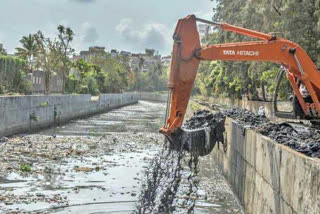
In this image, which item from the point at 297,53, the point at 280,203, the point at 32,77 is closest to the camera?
the point at 280,203

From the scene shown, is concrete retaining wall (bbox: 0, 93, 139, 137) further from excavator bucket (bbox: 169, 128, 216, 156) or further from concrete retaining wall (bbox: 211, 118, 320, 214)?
excavator bucket (bbox: 169, 128, 216, 156)

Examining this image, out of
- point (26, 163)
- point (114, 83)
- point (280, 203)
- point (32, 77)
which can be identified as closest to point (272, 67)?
point (26, 163)

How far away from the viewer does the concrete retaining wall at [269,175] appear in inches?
271

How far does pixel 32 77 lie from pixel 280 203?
51315 mm

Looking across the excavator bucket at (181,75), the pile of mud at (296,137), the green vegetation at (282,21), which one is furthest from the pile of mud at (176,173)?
the green vegetation at (282,21)

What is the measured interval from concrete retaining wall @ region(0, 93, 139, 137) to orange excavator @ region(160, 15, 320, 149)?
15.2 metres

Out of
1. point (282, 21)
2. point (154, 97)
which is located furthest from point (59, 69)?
point (154, 97)

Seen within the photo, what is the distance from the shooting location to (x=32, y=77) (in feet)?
186

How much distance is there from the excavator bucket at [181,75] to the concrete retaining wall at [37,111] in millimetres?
15082

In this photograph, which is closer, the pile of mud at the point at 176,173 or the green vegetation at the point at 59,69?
the pile of mud at the point at 176,173

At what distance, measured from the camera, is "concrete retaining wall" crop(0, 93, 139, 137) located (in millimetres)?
25734

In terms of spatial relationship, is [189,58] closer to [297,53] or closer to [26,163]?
[297,53]

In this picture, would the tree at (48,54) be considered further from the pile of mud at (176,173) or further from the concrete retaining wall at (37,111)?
the pile of mud at (176,173)

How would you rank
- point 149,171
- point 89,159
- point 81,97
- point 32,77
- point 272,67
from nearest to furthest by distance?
point 149,171
point 89,159
point 272,67
point 81,97
point 32,77
